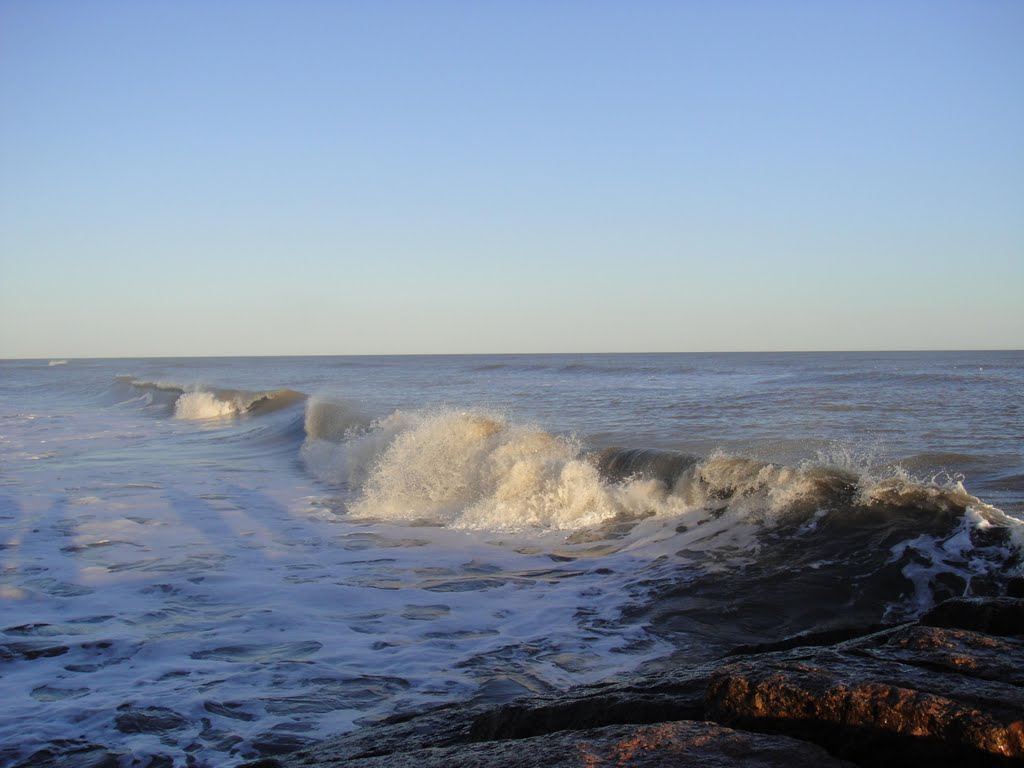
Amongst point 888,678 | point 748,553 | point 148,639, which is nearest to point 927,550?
point 748,553

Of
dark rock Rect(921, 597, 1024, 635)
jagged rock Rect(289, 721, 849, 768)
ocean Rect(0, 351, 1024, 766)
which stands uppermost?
dark rock Rect(921, 597, 1024, 635)

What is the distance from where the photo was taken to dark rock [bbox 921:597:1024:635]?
3.29 m

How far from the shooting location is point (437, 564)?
24.0 feet

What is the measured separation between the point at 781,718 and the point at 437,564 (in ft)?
16.6

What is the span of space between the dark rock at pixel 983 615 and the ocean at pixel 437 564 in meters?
1.54

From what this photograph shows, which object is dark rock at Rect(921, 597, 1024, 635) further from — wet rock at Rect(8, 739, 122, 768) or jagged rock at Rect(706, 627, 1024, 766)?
wet rock at Rect(8, 739, 122, 768)

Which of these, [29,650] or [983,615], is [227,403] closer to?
[29,650]

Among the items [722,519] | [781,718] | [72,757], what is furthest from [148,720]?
[722,519]

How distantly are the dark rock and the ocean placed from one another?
1540mm

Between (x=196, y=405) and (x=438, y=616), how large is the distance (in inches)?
860

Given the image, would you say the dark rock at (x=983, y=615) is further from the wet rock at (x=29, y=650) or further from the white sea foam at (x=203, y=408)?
the white sea foam at (x=203, y=408)

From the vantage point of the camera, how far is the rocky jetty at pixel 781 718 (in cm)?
230

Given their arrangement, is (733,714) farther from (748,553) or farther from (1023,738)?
(748,553)

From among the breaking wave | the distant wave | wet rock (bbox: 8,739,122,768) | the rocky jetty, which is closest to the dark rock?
the rocky jetty
